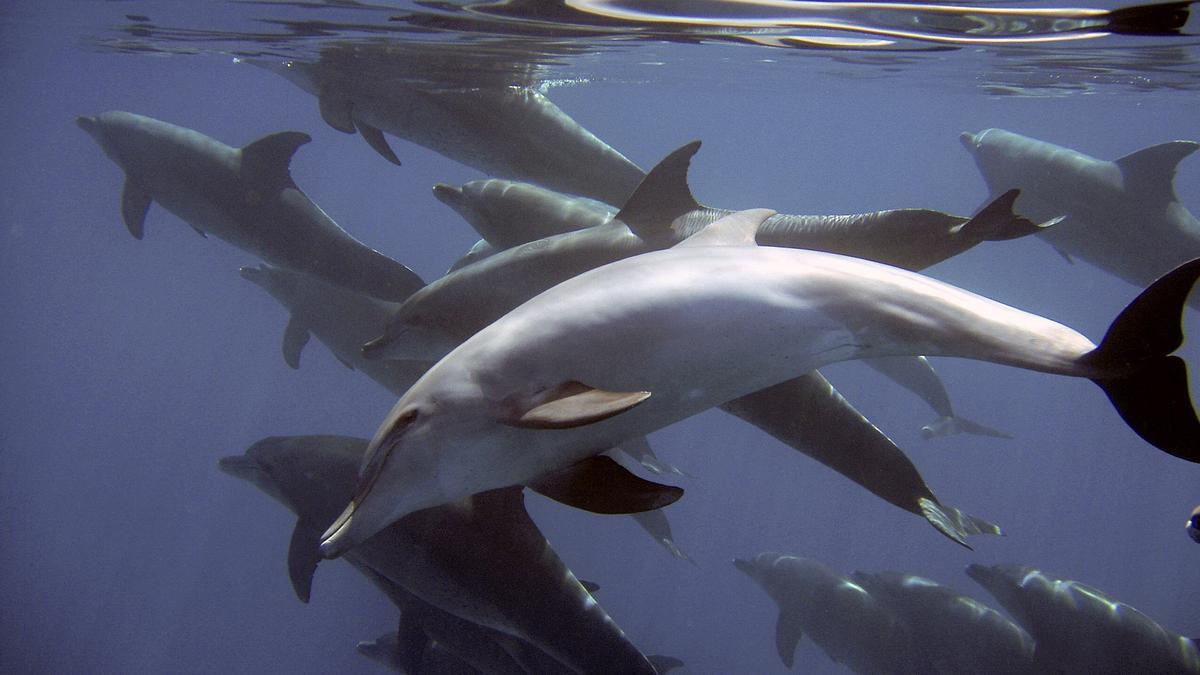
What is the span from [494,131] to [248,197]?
2.93 meters

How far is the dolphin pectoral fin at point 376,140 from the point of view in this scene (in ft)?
33.2

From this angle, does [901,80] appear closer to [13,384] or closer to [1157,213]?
[1157,213]

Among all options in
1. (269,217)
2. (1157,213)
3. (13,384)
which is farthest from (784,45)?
(13,384)

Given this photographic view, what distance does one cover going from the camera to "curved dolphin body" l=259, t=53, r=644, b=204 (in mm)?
9062

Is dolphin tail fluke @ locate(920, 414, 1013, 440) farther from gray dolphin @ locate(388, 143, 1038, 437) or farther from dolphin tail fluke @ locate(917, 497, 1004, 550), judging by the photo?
gray dolphin @ locate(388, 143, 1038, 437)

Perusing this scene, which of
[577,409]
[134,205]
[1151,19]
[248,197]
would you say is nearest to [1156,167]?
[1151,19]

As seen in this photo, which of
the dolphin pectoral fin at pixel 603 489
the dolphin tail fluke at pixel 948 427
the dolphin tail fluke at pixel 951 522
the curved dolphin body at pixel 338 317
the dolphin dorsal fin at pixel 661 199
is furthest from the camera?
the dolphin tail fluke at pixel 948 427

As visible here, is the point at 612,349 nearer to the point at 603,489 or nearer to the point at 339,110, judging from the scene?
the point at 603,489

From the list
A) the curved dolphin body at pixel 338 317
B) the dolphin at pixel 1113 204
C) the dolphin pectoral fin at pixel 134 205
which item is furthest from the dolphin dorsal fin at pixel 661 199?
the dolphin pectoral fin at pixel 134 205

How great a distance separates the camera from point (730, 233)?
4.75 meters

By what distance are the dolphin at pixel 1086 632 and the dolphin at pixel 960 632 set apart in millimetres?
240

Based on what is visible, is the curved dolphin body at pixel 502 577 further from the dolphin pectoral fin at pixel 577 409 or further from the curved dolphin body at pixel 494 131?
the curved dolphin body at pixel 494 131

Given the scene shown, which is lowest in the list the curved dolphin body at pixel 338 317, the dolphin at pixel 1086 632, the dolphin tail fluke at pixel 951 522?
the dolphin at pixel 1086 632

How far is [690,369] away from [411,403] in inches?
47.6
